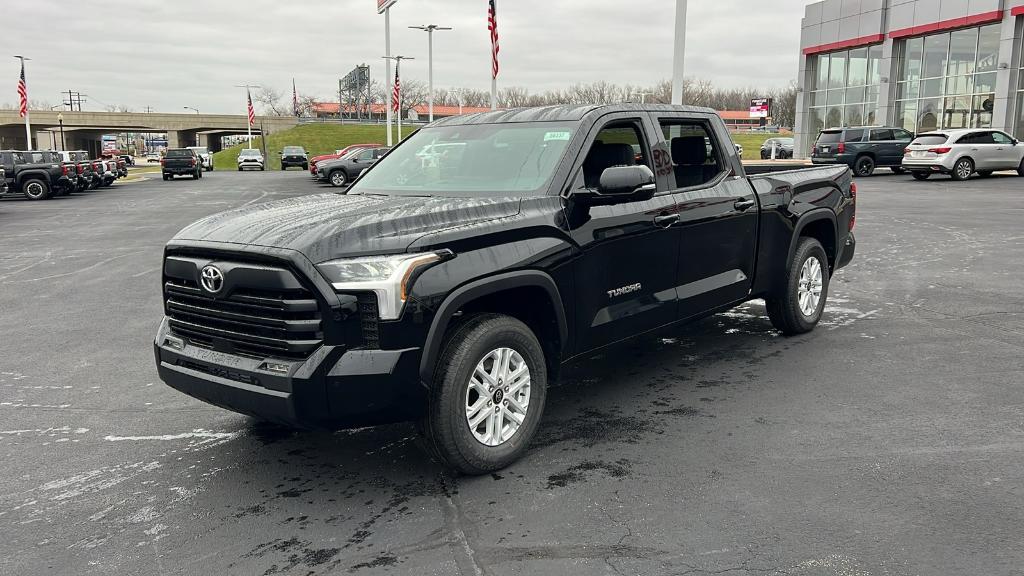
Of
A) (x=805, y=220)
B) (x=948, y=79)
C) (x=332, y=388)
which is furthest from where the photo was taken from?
(x=948, y=79)

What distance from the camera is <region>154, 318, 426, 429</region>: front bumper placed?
138 inches

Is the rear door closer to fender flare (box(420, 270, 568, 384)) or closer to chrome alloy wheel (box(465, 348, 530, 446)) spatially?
fender flare (box(420, 270, 568, 384))

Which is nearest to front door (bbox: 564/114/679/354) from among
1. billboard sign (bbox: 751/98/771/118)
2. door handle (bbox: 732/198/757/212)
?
door handle (bbox: 732/198/757/212)

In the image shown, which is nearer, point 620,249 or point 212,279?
point 212,279

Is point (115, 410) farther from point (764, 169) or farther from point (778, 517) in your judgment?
point (764, 169)

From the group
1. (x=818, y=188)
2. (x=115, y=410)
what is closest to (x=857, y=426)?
(x=818, y=188)

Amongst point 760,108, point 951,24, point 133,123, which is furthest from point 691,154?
point 133,123

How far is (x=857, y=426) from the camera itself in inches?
185

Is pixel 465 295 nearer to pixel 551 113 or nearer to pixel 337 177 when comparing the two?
pixel 551 113

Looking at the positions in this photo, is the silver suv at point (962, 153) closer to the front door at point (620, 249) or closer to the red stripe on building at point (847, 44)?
the red stripe on building at point (847, 44)

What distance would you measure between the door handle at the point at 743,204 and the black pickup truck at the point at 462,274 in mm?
38

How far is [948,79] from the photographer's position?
3634 cm

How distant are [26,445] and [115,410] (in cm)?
64

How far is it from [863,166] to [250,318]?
30846mm
